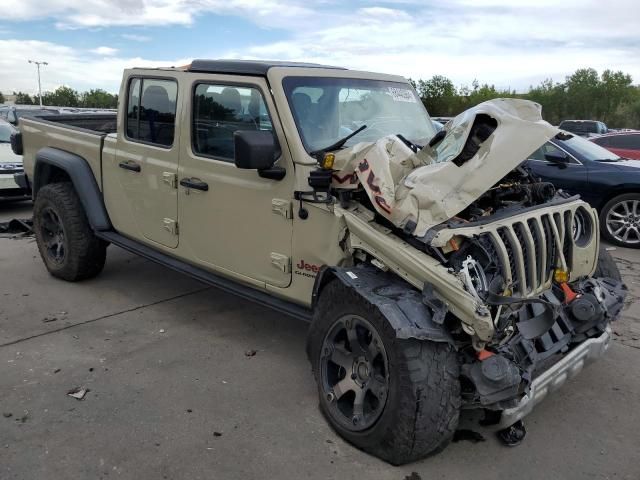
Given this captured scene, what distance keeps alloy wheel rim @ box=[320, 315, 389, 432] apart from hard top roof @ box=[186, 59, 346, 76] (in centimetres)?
173

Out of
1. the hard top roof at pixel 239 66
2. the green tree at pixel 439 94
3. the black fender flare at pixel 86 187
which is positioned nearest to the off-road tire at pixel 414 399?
the hard top roof at pixel 239 66

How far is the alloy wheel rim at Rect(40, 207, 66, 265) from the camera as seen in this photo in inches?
218

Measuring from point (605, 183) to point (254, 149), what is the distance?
6105 mm

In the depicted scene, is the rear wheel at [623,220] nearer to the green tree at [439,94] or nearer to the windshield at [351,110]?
the windshield at [351,110]

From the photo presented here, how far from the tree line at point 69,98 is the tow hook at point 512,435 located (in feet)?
206

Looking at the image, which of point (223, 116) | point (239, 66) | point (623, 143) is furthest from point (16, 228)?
point (623, 143)

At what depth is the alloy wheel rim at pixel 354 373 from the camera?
2916 millimetres

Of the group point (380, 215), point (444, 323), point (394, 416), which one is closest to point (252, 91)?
point (380, 215)

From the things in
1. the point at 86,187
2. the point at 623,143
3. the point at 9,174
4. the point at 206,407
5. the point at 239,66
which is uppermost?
the point at 239,66

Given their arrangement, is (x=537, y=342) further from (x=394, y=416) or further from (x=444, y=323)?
(x=394, y=416)

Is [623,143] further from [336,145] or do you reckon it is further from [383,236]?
[383,236]

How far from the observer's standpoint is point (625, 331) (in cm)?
468

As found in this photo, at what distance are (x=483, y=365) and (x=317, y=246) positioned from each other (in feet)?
3.91

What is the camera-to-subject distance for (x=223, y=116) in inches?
157
